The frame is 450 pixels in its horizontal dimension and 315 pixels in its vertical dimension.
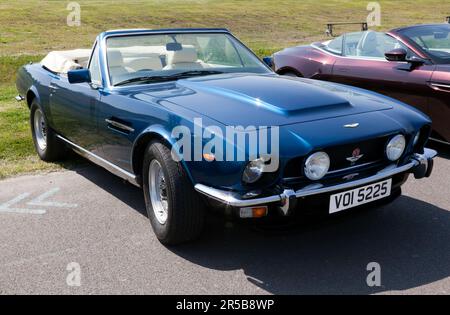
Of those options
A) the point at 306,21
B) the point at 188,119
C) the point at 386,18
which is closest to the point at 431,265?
the point at 188,119

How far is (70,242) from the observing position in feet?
12.3

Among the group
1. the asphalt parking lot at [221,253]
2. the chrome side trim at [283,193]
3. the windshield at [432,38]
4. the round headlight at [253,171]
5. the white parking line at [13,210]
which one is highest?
the windshield at [432,38]

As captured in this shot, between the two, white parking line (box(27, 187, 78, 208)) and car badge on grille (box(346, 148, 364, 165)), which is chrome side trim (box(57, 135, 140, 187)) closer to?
white parking line (box(27, 187, 78, 208))

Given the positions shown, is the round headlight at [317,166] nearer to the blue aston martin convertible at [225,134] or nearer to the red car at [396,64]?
the blue aston martin convertible at [225,134]

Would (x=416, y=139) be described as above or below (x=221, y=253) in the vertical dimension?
above

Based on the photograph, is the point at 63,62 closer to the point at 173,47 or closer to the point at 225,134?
the point at 173,47

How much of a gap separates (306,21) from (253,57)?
22884mm

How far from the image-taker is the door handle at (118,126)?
3.82 meters

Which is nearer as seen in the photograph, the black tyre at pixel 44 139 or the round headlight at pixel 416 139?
the round headlight at pixel 416 139

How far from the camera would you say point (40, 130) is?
5.91 m

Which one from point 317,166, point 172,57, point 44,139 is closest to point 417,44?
point 172,57

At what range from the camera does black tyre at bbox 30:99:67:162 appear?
549 centimetres

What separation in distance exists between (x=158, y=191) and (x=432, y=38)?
414 cm

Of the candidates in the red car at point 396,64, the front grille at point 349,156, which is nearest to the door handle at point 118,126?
the front grille at point 349,156
